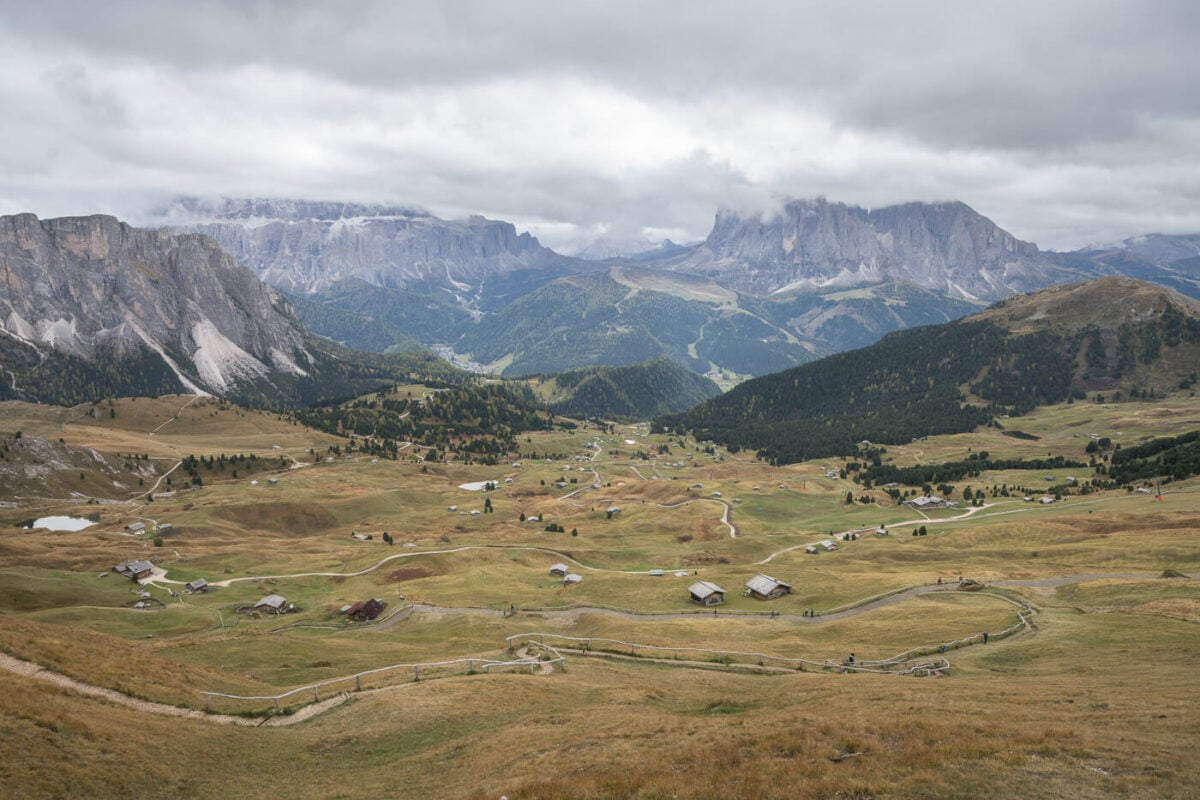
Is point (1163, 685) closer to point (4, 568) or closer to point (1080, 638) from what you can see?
point (1080, 638)

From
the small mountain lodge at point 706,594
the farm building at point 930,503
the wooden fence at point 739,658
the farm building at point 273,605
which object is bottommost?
the farm building at point 273,605

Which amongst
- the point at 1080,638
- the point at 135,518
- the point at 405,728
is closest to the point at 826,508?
the point at 1080,638

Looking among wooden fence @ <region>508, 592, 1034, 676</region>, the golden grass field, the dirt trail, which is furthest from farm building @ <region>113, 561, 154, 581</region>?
the dirt trail

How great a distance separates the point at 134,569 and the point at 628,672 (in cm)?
10361

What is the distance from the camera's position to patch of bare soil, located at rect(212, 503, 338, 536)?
167 meters

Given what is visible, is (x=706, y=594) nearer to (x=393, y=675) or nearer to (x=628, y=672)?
(x=628, y=672)

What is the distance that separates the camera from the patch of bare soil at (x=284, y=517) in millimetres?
166625

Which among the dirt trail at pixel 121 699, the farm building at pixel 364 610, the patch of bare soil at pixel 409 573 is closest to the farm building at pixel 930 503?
the patch of bare soil at pixel 409 573

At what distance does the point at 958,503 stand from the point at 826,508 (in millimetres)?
36201

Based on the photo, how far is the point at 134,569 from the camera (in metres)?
115

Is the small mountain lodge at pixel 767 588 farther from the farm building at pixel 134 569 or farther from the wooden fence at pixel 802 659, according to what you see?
the farm building at pixel 134 569

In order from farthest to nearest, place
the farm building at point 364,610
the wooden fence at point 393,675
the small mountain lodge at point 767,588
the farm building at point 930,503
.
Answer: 1. the farm building at point 930,503
2. the small mountain lodge at point 767,588
3. the farm building at point 364,610
4. the wooden fence at point 393,675

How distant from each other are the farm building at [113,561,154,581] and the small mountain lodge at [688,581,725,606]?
9746cm

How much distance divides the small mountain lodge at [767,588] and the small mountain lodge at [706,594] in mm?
4676
